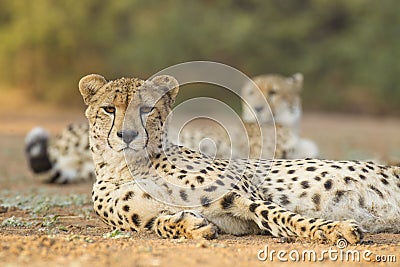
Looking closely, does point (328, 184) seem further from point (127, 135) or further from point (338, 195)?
point (127, 135)

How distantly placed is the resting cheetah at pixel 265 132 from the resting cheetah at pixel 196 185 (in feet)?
8.74

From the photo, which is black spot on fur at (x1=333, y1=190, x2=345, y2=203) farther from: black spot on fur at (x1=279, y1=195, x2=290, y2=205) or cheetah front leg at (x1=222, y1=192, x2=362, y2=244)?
cheetah front leg at (x1=222, y1=192, x2=362, y2=244)

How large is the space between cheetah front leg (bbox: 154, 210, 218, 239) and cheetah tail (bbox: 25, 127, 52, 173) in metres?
3.86

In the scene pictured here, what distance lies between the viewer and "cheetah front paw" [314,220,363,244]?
154 inches

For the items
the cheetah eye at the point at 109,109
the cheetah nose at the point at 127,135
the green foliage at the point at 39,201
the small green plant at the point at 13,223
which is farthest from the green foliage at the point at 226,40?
the cheetah nose at the point at 127,135

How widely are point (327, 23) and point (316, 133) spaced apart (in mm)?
5167

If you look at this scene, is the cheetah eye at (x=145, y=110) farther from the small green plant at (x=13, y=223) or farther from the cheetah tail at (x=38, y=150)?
the cheetah tail at (x=38, y=150)

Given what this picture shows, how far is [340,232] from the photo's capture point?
3.95m

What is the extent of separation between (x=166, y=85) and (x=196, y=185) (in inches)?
30.8

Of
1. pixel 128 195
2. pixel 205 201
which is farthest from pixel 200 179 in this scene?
pixel 128 195

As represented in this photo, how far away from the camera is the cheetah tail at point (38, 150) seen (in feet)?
25.7

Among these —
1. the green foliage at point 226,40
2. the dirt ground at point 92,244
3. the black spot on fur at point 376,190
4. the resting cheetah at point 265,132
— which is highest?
the green foliage at point 226,40

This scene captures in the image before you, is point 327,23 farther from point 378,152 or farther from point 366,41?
point 378,152

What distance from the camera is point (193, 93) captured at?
58.0ft
